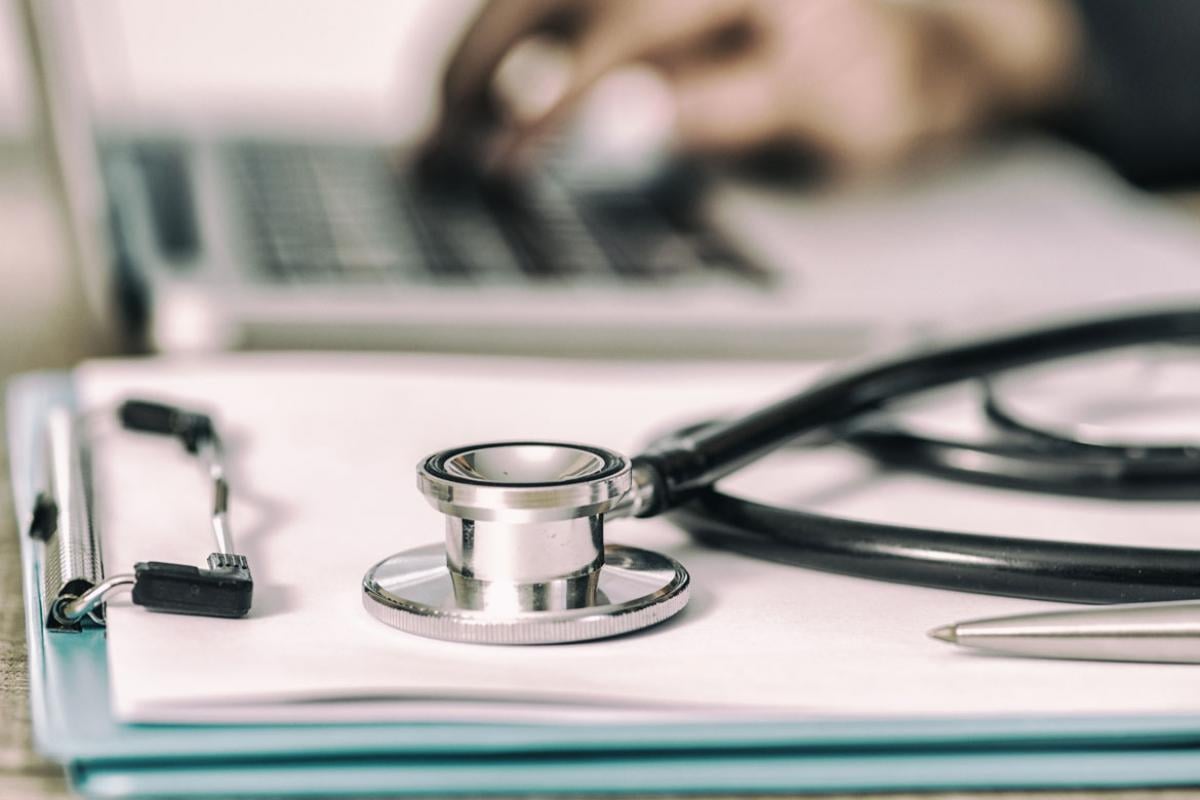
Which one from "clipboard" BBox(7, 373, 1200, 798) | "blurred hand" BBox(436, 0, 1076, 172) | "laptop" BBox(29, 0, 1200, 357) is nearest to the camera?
"clipboard" BBox(7, 373, 1200, 798)

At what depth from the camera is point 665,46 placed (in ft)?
4.12

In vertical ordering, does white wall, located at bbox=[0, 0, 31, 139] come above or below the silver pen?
above

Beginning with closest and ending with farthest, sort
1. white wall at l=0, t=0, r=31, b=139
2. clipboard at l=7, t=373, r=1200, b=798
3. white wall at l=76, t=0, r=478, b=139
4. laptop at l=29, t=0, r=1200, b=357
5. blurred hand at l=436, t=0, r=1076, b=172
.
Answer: clipboard at l=7, t=373, r=1200, b=798
laptop at l=29, t=0, r=1200, b=357
white wall at l=0, t=0, r=31, b=139
blurred hand at l=436, t=0, r=1076, b=172
white wall at l=76, t=0, r=478, b=139

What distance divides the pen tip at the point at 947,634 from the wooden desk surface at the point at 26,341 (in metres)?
0.04

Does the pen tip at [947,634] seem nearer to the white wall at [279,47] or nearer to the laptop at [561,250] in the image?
the laptop at [561,250]

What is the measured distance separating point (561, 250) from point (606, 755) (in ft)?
2.06

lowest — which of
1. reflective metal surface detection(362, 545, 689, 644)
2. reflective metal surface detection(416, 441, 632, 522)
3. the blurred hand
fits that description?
reflective metal surface detection(362, 545, 689, 644)

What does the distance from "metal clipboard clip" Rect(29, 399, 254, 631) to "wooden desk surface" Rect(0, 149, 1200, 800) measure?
2cm


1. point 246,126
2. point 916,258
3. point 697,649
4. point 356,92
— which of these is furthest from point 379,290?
point 356,92

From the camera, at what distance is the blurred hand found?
3.92ft

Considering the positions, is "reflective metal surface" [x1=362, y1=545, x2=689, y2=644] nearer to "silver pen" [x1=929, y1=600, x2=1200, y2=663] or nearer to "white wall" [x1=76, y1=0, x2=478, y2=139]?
"silver pen" [x1=929, y1=600, x2=1200, y2=663]

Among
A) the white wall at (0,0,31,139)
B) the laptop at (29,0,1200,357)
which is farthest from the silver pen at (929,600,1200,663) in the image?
the white wall at (0,0,31,139)

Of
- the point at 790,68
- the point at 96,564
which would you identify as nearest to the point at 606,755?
the point at 96,564

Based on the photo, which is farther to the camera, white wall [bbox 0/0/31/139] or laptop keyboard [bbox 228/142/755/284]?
white wall [bbox 0/0/31/139]
